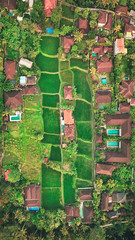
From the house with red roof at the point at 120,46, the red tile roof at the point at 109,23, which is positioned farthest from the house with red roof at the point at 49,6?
the house with red roof at the point at 120,46

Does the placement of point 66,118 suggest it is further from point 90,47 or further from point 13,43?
point 13,43

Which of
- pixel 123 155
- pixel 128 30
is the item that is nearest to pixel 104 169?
pixel 123 155

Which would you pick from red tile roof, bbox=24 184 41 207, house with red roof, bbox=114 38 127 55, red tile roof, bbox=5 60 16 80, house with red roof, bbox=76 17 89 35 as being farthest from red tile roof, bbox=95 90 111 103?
red tile roof, bbox=24 184 41 207

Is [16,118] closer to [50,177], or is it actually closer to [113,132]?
[50,177]

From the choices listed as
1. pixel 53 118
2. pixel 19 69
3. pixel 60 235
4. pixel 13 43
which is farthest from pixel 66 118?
pixel 60 235

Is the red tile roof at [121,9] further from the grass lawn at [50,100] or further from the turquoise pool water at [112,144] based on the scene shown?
the turquoise pool water at [112,144]

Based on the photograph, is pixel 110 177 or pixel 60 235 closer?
pixel 60 235

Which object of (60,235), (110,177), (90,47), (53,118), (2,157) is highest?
(90,47)

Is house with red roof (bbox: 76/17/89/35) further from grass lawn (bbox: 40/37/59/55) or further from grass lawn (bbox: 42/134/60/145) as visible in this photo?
grass lawn (bbox: 42/134/60/145)

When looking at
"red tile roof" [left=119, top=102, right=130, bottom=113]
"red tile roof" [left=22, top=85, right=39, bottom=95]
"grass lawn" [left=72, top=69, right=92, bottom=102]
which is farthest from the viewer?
"grass lawn" [left=72, top=69, right=92, bottom=102]
